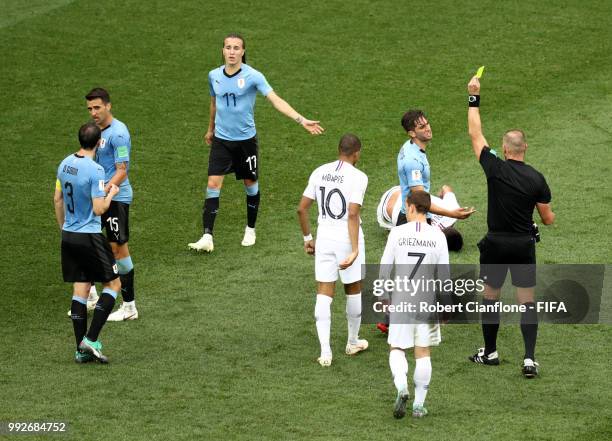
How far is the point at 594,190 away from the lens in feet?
48.1

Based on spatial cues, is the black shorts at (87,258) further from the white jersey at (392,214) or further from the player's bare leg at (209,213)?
the white jersey at (392,214)

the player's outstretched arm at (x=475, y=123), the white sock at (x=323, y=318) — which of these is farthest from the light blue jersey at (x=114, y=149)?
the player's outstretched arm at (x=475, y=123)

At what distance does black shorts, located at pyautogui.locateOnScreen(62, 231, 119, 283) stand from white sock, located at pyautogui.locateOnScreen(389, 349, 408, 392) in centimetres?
285

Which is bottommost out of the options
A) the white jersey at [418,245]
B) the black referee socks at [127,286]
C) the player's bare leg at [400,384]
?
the player's bare leg at [400,384]

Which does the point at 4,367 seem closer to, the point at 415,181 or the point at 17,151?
the point at 415,181

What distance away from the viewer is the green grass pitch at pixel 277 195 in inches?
375

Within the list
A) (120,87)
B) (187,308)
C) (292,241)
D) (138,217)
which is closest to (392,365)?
(187,308)

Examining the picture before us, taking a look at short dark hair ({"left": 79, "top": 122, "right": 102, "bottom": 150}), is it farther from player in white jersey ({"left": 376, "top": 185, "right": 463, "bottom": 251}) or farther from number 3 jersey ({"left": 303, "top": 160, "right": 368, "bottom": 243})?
player in white jersey ({"left": 376, "top": 185, "right": 463, "bottom": 251})

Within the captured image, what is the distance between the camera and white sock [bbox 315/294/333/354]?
10.3m

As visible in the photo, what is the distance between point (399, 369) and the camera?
30.5ft

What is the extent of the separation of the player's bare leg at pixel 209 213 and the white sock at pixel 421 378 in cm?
458

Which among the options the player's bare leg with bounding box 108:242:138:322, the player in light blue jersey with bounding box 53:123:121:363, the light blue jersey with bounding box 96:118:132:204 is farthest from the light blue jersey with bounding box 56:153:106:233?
the player's bare leg with bounding box 108:242:138:322

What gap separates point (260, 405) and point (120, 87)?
9581 millimetres

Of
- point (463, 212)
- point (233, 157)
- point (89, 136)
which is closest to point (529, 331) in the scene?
point (463, 212)
